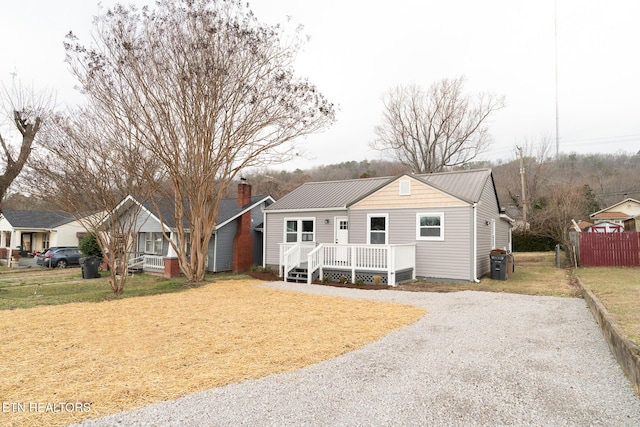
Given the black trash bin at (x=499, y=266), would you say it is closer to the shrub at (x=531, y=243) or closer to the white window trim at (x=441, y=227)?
the white window trim at (x=441, y=227)

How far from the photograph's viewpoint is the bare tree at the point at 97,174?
10.5m

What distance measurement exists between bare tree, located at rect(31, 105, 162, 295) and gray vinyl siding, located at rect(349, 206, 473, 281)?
860 cm

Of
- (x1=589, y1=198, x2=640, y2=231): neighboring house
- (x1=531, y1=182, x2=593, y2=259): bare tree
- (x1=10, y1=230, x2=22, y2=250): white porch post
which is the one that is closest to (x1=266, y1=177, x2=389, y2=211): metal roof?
(x1=531, y1=182, x2=593, y2=259): bare tree

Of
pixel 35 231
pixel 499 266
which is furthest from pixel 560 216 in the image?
pixel 35 231

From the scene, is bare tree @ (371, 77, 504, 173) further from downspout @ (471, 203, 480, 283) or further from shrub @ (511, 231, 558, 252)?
downspout @ (471, 203, 480, 283)

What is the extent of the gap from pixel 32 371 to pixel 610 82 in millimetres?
21023

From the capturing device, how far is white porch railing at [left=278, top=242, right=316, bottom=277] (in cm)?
1408

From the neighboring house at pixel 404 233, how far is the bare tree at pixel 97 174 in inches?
226

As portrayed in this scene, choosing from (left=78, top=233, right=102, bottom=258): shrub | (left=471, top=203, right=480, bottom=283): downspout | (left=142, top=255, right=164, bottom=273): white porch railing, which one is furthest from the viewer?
(left=78, top=233, right=102, bottom=258): shrub

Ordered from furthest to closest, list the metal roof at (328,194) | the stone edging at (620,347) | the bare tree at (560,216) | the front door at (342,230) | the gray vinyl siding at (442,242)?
the bare tree at (560,216), the metal roof at (328,194), the front door at (342,230), the gray vinyl siding at (442,242), the stone edging at (620,347)

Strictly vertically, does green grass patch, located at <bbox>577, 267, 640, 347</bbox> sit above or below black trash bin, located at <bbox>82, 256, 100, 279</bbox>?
above

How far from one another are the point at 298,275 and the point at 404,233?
14.3 feet

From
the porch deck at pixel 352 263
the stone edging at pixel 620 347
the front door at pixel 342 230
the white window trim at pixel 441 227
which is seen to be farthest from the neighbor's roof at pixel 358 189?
the stone edging at pixel 620 347

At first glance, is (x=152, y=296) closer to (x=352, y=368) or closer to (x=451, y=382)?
(x=352, y=368)
